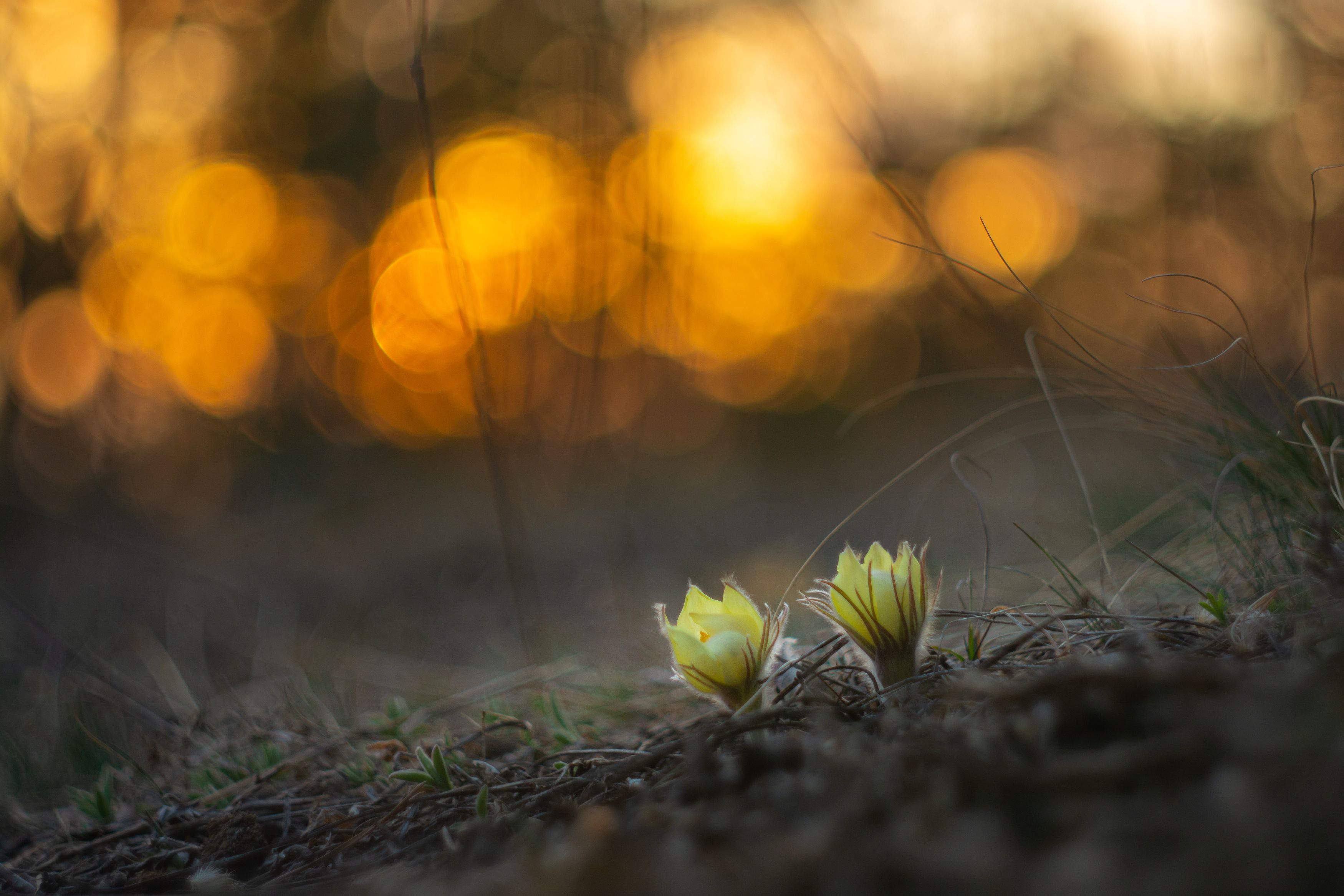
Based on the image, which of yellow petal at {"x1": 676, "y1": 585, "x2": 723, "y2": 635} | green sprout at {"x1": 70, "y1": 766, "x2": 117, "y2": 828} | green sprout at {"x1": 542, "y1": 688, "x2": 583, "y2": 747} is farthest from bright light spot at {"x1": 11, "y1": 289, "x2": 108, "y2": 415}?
yellow petal at {"x1": 676, "y1": 585, "x2": 723, "y2": 635}

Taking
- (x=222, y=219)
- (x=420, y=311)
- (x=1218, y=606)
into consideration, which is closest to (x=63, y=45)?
(x=420, y=311)

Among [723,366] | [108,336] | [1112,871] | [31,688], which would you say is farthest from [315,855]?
[723,366]

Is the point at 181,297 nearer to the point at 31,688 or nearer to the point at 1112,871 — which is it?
the point at 31,688

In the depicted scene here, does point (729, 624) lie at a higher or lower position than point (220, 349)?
lower

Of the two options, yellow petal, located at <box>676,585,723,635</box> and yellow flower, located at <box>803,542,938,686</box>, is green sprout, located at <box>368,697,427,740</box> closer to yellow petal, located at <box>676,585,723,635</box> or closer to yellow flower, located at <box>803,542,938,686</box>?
yellow petal, located at <box>676,585,723,635</box>

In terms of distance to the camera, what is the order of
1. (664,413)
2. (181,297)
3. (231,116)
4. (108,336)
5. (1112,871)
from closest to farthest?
(1112,871)
(108,336)
(181,297)
(231,116)
(664,413)

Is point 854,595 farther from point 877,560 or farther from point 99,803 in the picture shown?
point 99,803
